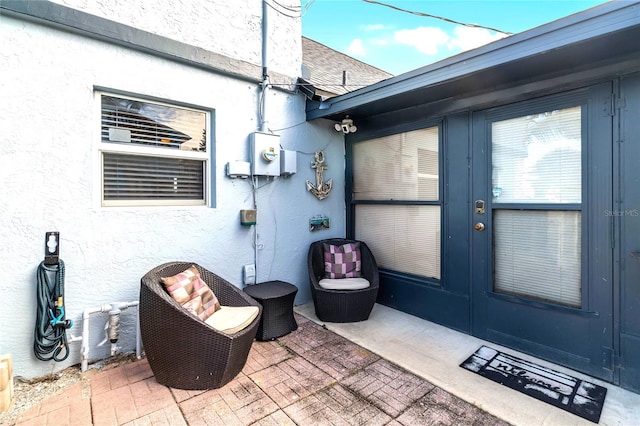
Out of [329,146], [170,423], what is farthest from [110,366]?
[329,146]

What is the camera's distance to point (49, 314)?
2.50 meters

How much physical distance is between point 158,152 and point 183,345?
6.59 ft

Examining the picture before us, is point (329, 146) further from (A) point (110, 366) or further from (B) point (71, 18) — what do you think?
(A) point (110, 366)

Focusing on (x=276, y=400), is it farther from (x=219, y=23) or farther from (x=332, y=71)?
(x=332, y=71)

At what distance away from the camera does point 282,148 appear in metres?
4.12

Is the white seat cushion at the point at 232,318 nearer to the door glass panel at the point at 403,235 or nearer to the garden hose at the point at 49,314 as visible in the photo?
the garden hose at the point at 49,314

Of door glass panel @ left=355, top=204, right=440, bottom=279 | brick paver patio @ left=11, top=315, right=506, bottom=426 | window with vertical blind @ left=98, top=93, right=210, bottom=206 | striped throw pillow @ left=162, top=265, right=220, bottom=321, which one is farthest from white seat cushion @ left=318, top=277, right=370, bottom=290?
window with vertical blind @ left=98, top=93, right=210, bottom=206

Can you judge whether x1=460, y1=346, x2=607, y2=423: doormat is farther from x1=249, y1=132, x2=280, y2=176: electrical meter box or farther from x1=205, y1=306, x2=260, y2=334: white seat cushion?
x1=249, y1=132, x2=280, y2=176: electrical meter box

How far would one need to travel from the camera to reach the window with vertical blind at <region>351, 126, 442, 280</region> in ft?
12.6

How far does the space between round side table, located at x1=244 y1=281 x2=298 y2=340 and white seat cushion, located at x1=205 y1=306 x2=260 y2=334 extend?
0.37 m

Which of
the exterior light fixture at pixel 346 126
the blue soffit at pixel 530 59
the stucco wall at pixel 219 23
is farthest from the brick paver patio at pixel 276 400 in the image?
the stucco wall at pixel 219 23

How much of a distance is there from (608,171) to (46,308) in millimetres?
4866

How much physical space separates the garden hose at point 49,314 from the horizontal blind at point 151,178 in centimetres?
79

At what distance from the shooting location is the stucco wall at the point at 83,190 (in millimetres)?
2439
